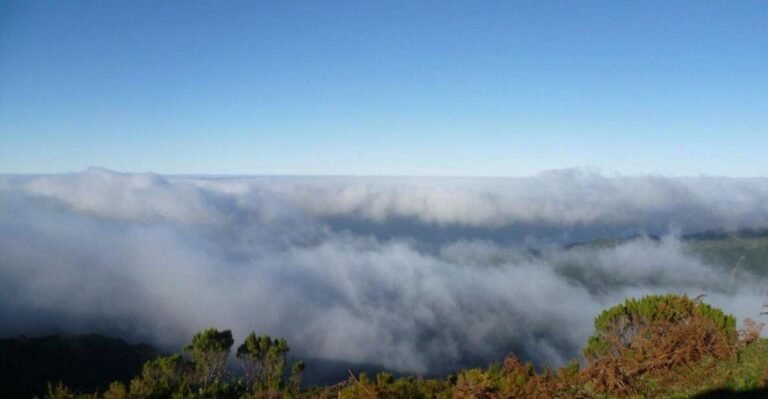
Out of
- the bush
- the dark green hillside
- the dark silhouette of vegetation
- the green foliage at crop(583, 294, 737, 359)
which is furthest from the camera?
the dark green hillside

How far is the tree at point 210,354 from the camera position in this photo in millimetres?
51622

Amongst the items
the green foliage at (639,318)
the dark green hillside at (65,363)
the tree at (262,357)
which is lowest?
the dark green hillside at (65,363)

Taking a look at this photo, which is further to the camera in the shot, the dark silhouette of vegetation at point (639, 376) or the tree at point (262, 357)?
the tree at point (262, 357)

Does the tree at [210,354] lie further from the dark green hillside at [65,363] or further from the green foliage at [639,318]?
the green foliage at [639,318]

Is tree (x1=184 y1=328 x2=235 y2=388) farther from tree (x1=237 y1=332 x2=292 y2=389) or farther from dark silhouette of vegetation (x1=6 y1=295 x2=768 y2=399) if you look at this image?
dark silhouette of vegetation (x1=6 y1=295 x2=768 y2=399)

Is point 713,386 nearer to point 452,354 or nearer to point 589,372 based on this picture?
point 589,372

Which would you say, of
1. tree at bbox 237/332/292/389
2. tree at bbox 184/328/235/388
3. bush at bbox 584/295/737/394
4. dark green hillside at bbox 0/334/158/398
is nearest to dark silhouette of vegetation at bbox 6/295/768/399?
bush at bbox 584/295/737/394

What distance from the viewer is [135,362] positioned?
101m

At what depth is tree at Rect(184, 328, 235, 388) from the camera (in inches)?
2032

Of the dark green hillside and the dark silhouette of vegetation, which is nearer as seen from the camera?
the dark silhouette of vegetation

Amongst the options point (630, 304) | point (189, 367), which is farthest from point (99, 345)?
point (630, 304)

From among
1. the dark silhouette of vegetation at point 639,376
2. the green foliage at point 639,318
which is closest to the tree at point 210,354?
the dark silhouette of vegetation at point 639,376

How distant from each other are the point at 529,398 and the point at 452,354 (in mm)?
189947

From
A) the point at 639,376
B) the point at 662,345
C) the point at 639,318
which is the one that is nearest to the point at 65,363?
the point at 639,318
